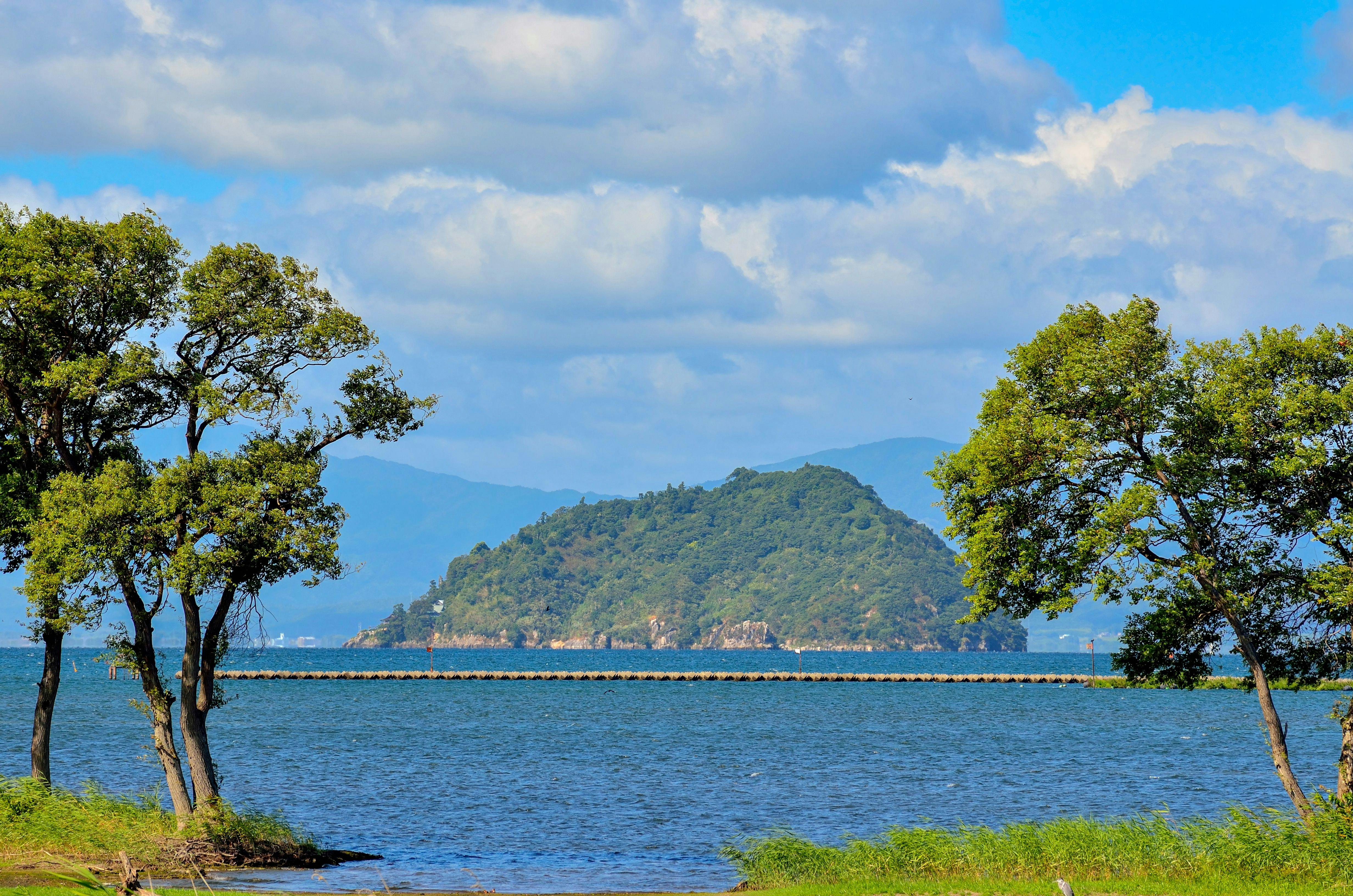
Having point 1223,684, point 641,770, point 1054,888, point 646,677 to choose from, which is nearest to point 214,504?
point 1054,888

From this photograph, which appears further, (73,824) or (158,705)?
(158,705)

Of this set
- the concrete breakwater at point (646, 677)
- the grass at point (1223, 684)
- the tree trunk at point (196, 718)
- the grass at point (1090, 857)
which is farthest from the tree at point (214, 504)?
the concrete breakwater at point (646, 677)

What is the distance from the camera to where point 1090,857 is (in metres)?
23.0

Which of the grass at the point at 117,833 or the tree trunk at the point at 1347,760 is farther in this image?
the grass at the point at 117,833

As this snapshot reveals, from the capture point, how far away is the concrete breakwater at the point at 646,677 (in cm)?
15338

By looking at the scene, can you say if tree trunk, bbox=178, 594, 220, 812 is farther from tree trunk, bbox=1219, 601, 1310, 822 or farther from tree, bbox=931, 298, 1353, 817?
tree trunk, bbox=1219, 601, 1310, 822

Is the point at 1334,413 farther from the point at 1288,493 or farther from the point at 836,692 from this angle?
the point at 836,692

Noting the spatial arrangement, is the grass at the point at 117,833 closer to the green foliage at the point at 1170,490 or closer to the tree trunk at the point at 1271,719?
the green foliage at the point at 1170,490

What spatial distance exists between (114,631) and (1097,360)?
21.8 metres

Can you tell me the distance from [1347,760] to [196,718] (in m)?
22.1

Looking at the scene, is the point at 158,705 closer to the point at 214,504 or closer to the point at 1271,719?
the point at 214,504

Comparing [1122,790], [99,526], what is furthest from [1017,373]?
[1122,790]

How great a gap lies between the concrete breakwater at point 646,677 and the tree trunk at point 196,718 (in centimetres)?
13107

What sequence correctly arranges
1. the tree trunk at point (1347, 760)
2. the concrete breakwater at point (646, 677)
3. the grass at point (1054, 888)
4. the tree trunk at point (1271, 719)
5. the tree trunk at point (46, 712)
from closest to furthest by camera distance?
the grass at point (1054, 888), the tree trunk at point (1347, 760), the tree trunk at point (1271, 719), the tree trunk at point (46, 712), the concrete breakwater at point (646, 677)
